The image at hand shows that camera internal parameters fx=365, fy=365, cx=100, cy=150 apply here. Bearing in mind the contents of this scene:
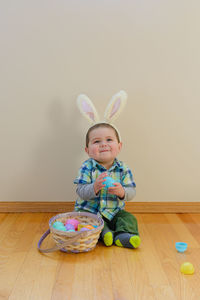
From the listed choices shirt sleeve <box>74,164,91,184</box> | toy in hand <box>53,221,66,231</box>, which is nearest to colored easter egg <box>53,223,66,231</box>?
toy in hand <box>53,221,66,231</box>

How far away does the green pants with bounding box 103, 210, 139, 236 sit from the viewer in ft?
4.85

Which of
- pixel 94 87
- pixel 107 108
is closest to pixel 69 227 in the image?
pixel 107 108

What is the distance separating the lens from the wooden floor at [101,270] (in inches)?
41.7

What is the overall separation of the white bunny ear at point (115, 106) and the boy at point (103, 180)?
1.8 inches

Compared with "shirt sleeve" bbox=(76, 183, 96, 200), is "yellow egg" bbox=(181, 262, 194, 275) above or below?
below

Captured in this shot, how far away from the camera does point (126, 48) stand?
5.95ft

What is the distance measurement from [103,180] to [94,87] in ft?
1.77

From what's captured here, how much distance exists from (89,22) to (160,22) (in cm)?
35

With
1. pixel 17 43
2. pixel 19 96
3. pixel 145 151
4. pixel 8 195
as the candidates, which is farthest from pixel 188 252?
pixel 17 43

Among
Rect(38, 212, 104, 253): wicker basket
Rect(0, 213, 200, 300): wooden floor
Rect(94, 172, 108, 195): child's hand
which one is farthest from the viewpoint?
Rect(94, 172, 108, 195): child's hand

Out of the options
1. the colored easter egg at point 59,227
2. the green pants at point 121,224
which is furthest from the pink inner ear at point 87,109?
the colored easter egg at point 59,227

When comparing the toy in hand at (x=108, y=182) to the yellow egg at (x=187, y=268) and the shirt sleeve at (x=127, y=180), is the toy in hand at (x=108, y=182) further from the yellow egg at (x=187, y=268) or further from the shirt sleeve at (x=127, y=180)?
the yellow egg at (x=187, y=268)

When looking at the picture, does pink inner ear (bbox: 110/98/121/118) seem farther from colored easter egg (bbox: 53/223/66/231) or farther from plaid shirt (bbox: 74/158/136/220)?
colored easter egg (bbox: 53/223/66/231)

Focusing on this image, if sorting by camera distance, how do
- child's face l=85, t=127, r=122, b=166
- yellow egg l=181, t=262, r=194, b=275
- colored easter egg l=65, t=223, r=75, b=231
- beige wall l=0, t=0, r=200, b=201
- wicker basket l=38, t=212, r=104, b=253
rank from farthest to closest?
beige wall l=0, t=0, r=200, b=201 → child's face l=85, t=127, r=122, b=166 → colored easter egg l=65, t=223, r=75, b=231 → wicker basket l=38, t=212, r=104, b=253 → yellow egg l=181, t=262, r=194, b=275
